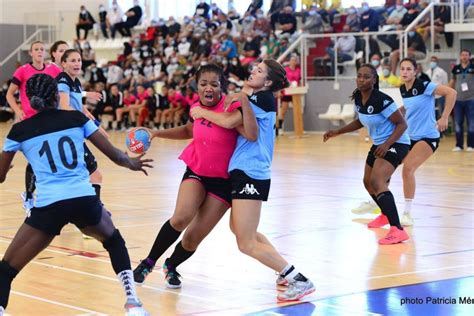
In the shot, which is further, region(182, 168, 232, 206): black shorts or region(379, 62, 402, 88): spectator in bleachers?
region(379, 62, 402, 88): spectator in bleachers

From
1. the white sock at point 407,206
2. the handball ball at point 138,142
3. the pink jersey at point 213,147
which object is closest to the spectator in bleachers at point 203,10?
the white sock at point 407,206

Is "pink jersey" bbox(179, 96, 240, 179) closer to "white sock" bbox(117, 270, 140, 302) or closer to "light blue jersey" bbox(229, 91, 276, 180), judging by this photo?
"light blue jersey" bbox(229, 91, 276, 180)

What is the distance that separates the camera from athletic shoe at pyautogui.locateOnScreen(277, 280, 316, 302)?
7.12 meters

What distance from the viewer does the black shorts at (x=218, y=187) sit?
7.39m

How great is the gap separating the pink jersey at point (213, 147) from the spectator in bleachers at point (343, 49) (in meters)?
21.7

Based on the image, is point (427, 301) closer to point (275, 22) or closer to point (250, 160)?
point (250, 160)

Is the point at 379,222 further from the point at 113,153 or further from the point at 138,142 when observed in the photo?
the point at 113,153

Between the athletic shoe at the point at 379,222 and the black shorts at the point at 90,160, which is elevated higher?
the black shorts at the point at 90,160

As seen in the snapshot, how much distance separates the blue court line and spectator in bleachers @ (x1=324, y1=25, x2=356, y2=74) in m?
21.5

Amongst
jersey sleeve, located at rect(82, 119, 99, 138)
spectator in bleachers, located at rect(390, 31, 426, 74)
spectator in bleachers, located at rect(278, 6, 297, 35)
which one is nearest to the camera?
jersey sleeve, located at rect(82, 119, 99, 138)

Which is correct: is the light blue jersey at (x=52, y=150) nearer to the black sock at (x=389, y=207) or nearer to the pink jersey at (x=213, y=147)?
the pink jersey at (x=213, y=147)

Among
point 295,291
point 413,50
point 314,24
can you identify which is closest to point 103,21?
point 314,24

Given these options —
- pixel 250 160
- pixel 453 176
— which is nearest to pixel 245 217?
pixel 250 160

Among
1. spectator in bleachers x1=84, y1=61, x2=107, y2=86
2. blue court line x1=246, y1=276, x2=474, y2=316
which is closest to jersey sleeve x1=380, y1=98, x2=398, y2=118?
blue court line x1=246, y1=276, x2=474, y2=316
